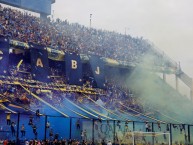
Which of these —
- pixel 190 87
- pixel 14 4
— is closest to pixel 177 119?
pixel 190 87

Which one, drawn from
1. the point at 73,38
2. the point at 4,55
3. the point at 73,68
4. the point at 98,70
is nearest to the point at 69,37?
the point at 73,38

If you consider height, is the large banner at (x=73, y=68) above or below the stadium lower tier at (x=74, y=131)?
above

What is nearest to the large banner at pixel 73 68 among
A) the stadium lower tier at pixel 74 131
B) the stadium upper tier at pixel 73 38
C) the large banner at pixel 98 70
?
the stadium upper tier at pixel 73 38

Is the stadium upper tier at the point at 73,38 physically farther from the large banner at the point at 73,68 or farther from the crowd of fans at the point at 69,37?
the large banner at the point at 73,68

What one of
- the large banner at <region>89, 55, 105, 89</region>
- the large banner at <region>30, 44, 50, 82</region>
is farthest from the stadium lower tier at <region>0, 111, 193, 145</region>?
the large banner at <region>89, 55, 105, 89</region>

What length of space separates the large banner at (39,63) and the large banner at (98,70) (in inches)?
253

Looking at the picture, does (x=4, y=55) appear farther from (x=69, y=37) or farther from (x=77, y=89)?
(x=69, y=37)

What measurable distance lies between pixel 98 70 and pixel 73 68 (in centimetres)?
389

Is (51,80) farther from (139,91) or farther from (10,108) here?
(139,91)

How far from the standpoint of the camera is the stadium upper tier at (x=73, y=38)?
124 feet

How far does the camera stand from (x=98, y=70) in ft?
135

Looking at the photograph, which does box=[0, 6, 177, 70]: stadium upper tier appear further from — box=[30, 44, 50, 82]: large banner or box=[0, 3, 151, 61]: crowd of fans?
box=[30, 44, 50, 82]: large banner

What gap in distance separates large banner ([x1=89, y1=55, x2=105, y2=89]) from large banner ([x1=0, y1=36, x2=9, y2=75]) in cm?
1130

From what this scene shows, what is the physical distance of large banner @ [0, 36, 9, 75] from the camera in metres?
32.3
